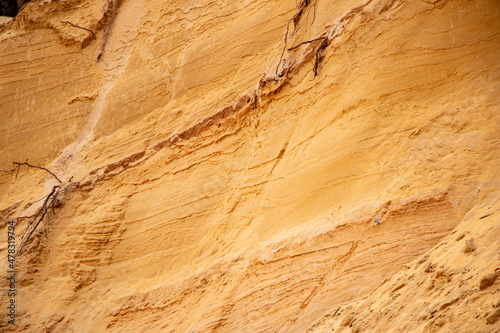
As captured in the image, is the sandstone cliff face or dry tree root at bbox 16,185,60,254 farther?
dry tree root at bbox 16,185,60,254

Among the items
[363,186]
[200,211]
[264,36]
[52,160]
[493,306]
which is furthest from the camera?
[52,160]

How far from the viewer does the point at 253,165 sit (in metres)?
6.77

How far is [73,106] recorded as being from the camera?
9398mm

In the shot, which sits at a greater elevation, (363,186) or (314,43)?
(314,43)

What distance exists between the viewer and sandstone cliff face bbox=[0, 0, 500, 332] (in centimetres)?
477

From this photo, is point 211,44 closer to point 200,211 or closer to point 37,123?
point 200,211

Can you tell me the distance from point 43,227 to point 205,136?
119 inches

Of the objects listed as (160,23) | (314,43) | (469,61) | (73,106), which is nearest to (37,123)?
(73,106)

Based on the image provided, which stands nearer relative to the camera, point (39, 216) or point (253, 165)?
point (253, 165)

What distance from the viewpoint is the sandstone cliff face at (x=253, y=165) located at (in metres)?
4.77

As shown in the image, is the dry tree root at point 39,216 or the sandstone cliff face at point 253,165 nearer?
the sandstone cliff face at point 253,165

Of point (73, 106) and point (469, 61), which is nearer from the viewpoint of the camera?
point (469, 61)

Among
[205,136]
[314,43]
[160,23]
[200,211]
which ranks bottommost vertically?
[200,211]

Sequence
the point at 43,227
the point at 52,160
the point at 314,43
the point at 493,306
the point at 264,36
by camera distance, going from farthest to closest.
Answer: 1. the point at 52,160
2. the point at 43,227
3. the point at 264,36
4. the point at 314,43
5. the point at 493,306
